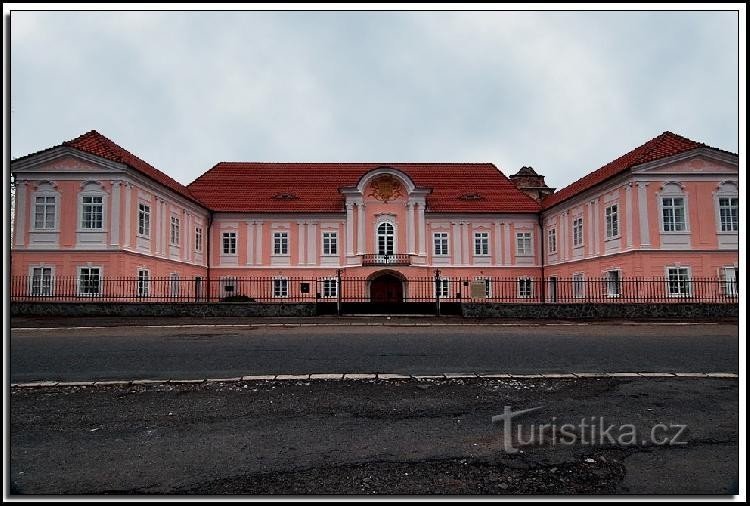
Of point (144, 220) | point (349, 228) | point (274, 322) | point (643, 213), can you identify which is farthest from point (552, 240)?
point (144, 220)

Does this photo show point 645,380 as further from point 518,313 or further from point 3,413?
point 518,313

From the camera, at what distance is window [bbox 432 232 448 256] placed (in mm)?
37938

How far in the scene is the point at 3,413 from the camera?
2604mm

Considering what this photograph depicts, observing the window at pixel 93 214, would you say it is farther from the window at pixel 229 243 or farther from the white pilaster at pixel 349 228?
the white pilaster at pixel 349 228

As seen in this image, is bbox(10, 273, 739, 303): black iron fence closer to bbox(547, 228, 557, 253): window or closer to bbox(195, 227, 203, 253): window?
bbox(195, 227, 203, 253): window

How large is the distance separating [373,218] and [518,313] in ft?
60.5

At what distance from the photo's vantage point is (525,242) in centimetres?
3812

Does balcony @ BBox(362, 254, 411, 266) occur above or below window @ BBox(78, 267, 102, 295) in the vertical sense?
above

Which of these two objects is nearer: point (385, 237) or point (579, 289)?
point (579, 289)

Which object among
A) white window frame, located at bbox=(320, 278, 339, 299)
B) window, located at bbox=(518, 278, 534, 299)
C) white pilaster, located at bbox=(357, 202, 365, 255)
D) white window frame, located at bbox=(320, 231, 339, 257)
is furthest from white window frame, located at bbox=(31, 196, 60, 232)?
window, located at bbox=(518, 278, 534, 299)

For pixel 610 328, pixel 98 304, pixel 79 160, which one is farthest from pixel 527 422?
pixel 79 160

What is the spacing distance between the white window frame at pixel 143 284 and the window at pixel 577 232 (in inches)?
913

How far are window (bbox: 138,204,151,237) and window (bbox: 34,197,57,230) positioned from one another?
4505mm

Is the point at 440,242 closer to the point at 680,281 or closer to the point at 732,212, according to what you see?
the point at 680,281
